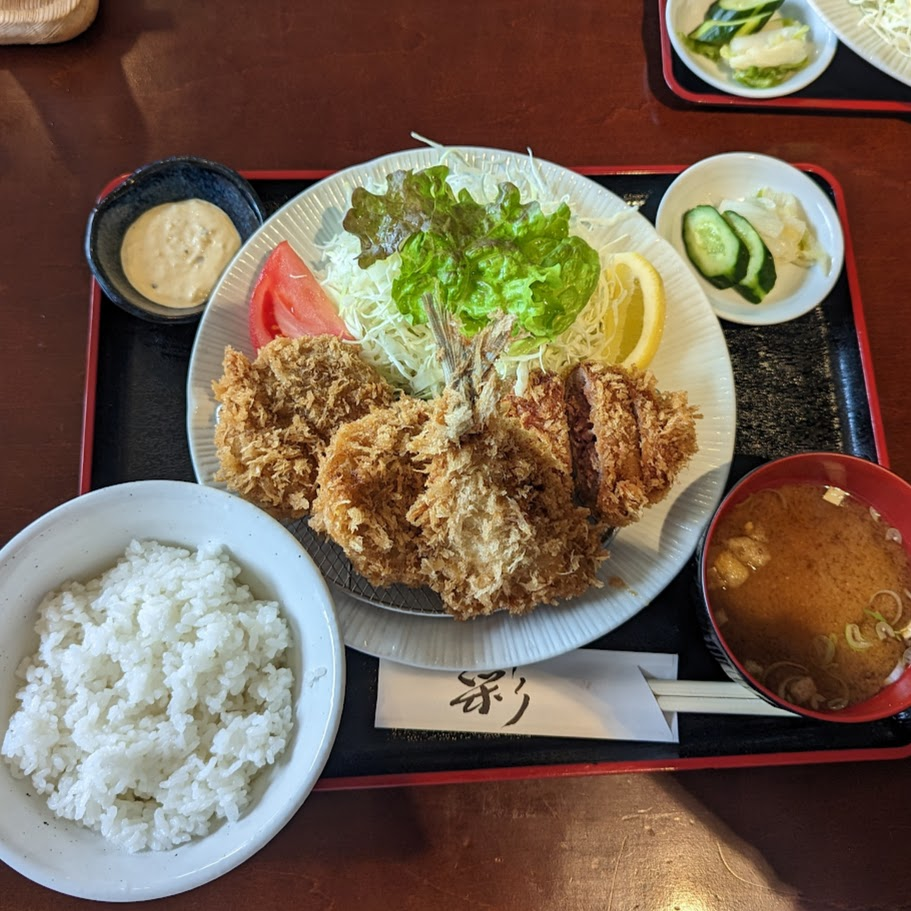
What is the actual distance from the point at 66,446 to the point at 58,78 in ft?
4.36

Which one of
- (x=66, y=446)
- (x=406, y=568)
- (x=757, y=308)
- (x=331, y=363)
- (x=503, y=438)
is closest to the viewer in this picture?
(x=503, y=438)

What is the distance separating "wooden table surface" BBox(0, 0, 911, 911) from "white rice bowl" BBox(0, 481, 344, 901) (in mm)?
486

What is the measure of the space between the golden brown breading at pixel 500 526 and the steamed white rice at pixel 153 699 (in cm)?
44

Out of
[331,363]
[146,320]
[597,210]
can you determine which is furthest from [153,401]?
[597,210]

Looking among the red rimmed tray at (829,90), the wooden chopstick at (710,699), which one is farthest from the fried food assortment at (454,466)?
the red rimmed tray at (829,90)

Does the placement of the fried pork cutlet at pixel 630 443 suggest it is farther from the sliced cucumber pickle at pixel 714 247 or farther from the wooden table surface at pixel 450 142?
the wooden table surface at pixel 450 142

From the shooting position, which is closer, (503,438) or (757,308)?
(503,438)

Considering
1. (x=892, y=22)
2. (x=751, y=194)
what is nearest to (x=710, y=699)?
(x=751, y=194)

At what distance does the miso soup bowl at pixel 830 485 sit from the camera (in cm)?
158

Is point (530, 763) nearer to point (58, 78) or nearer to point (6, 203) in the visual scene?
point (6, 203)

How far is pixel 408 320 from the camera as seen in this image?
194cm

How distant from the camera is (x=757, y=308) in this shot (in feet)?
6.98

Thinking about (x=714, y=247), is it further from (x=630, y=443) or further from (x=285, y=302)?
(x=285, y=302)

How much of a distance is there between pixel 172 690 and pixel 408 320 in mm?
1151
